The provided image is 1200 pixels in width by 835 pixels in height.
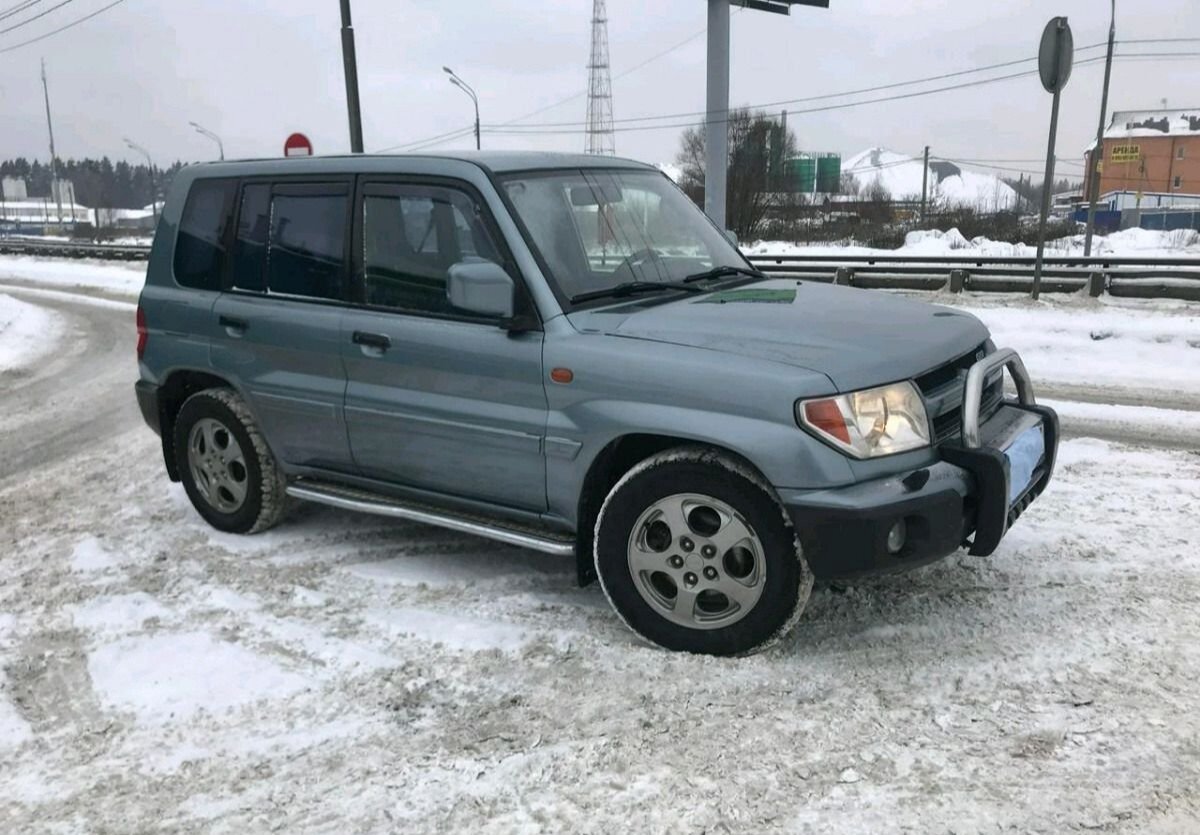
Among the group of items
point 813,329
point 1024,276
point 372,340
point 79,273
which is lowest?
point 79,273

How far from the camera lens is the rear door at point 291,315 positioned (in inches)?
177

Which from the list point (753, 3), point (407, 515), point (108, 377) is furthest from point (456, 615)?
point (753, 3)

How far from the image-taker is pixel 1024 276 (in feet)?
52.2

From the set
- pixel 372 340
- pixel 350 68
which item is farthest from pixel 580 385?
pixel 350 68

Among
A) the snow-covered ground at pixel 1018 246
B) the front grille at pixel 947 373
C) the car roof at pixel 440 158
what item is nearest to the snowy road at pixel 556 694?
the front grille at pixel 947 373

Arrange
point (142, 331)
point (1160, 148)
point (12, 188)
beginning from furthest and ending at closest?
point (12, 188)
point (1160, 148)
point (142, 331)

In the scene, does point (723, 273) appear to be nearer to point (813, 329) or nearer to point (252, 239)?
point (813, 329)

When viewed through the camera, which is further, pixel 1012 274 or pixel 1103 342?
pixel 1012 274

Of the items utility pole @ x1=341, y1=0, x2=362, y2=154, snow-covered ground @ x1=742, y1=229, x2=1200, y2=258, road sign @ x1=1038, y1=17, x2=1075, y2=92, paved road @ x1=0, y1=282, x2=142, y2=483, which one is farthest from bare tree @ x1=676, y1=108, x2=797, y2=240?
paved road @ x1=0, y1=282, x2=142, y2=483

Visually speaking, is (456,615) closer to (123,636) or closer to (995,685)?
(123,636)

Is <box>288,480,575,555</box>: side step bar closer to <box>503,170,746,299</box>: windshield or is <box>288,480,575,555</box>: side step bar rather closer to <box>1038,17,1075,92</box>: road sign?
<box>503,170,746,299</box>: windshield

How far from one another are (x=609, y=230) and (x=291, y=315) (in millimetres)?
1582

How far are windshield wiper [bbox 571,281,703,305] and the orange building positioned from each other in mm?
87435

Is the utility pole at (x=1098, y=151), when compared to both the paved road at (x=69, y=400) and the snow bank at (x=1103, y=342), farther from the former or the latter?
the paved road at (x=69, y=400)
